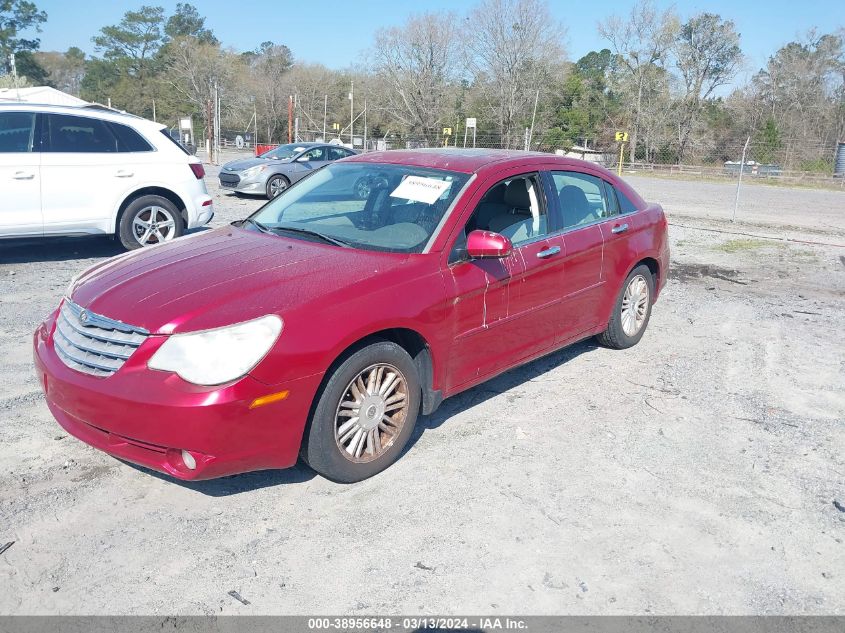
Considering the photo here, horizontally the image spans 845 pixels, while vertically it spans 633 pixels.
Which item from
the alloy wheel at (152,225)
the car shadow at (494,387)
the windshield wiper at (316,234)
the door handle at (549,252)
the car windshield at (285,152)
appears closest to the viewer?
the windshield wiper at (316,234)

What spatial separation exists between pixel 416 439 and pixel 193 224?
6.08 m

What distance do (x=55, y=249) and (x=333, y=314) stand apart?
723cm

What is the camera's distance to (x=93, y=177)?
8305 mm

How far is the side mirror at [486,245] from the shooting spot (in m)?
4.08

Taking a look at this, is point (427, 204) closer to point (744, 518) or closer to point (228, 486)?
point (228, 486)

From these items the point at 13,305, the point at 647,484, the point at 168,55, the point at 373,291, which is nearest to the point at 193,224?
the point at 13,305

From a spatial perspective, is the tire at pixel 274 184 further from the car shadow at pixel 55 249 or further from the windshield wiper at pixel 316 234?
the windshield wiper at pixel 316 234

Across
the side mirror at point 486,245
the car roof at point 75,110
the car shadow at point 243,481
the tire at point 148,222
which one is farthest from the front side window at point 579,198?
the car roof at point 75,110

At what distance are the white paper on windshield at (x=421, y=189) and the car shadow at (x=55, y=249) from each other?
5.73 meters

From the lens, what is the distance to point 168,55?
68688 millimetres

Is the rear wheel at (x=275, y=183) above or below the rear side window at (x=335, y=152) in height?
below

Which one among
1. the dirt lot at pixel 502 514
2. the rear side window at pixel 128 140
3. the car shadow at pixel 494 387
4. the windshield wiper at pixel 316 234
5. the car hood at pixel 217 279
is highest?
the rear side window at pixel 128 140

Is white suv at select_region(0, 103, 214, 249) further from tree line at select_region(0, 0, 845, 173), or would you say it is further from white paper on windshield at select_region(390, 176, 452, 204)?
tree line at select_region(0, 0, 845, 173)

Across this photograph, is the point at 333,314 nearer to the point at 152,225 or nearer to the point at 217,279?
the point at 217,279
